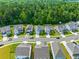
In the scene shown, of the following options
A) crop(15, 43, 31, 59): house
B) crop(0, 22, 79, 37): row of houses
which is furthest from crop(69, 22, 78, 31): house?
crop(15, 43, 31, 59): house

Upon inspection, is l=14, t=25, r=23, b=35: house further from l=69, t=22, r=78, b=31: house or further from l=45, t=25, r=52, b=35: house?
l=69, t=22, r=78, b=31: house

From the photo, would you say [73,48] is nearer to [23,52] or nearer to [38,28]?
[23,52]

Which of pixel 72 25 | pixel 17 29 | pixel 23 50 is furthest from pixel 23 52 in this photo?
pixel 72 25

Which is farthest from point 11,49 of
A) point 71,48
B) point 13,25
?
point 71,48

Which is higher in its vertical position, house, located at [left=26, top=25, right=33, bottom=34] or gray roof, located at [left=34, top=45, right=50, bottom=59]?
house, located at [left=26, top=25, right=33, bottom=34]

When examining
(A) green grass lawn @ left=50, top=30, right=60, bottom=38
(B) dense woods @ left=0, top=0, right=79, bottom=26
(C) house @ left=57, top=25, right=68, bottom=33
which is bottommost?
(A) green grass lawn @ left=50, top=30, right=60, bottom=38

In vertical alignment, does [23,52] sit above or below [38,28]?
below
